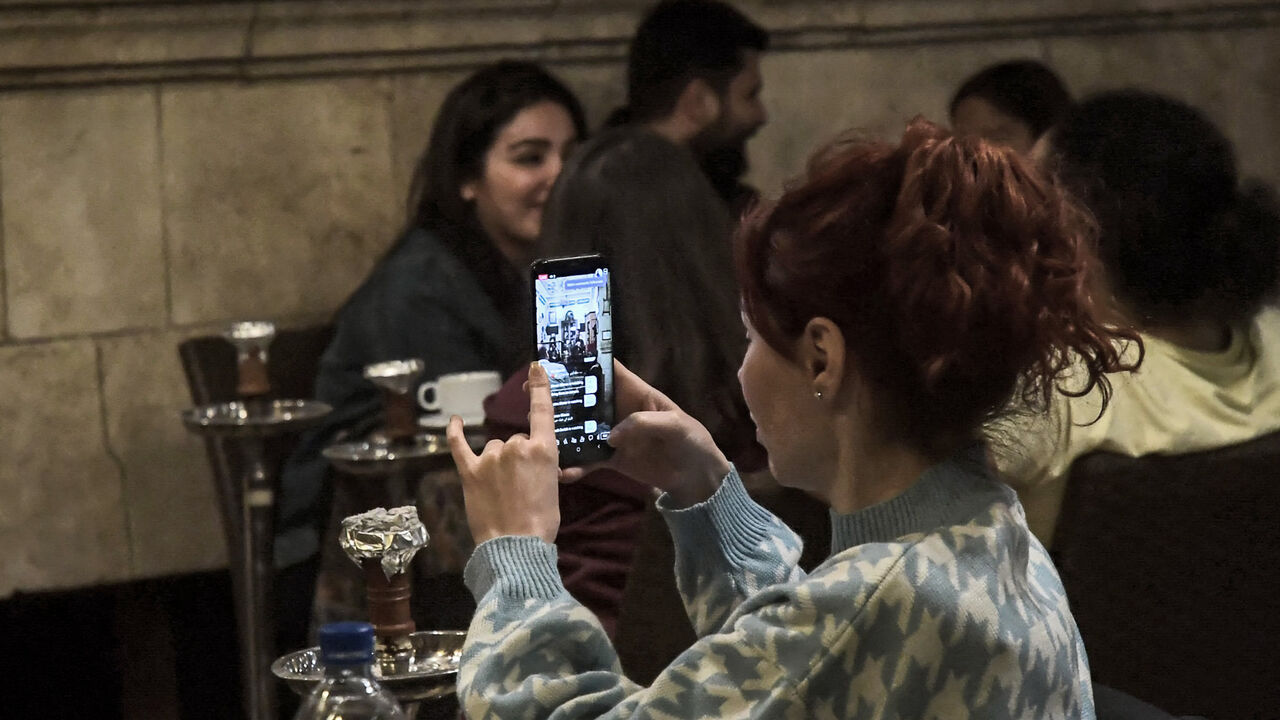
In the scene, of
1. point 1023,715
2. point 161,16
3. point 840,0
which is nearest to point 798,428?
point 1023,715

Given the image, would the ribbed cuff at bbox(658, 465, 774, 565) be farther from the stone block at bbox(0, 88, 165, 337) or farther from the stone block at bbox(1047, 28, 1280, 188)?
the stone block at bbox(1047, 28, 1280, 188)

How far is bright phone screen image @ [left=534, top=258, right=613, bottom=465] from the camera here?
1614 millimetres

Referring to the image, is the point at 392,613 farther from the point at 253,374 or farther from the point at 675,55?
the point at 675,55

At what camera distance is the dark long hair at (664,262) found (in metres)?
2.42

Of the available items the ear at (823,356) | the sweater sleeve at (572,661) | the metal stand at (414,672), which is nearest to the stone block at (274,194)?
the metal stand at (414,672)

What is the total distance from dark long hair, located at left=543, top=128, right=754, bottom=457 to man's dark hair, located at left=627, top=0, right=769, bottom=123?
1969 millimetres

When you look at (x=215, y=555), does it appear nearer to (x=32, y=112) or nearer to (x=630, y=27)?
(x=32, y=112)

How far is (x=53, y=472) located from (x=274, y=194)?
91cm

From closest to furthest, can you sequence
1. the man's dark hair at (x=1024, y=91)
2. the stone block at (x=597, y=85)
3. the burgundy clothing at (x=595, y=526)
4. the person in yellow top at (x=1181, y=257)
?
the burgundy clothing at (x=595, y=526), the person in yellow top at (x=1181, y=257), the man's dark hair at (x=1024, y=91), the stone block at (x=597, y=85)

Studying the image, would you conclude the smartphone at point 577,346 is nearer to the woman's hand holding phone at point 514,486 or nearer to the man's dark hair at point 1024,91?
the woman's hand holding phone at point 514,486

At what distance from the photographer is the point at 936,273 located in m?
1.34

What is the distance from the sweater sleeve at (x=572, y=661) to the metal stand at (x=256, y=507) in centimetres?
197

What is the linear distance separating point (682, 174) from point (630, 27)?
7.73 ft

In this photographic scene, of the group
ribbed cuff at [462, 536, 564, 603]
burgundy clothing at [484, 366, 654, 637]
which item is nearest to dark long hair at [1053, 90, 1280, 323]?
burgundy clothing at [484, 366, 654, 637]
